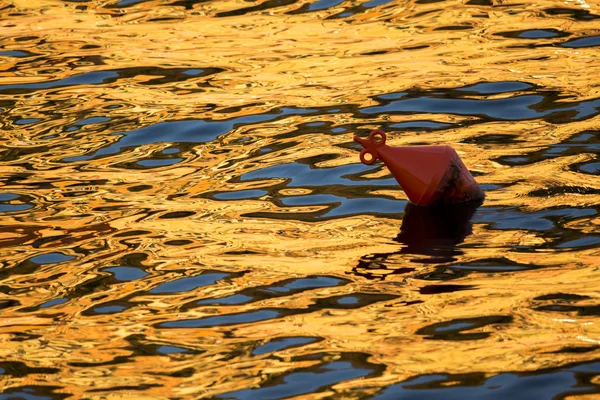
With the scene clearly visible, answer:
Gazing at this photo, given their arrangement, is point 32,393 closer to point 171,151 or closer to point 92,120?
point 171,151

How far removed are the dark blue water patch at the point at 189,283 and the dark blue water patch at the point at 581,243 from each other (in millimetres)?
1677

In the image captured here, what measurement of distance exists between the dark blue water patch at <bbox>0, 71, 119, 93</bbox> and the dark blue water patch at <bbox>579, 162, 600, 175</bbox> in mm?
4626

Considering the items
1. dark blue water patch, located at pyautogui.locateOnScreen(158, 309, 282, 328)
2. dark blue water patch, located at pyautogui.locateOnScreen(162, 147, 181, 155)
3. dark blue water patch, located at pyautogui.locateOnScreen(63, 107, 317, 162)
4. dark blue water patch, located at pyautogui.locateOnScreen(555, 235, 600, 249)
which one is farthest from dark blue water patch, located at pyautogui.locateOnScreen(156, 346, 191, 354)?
dark blue water patch, located at pyautogui.locateOnScreen(63, 107, 317, 162)

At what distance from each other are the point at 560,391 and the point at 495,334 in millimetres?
583

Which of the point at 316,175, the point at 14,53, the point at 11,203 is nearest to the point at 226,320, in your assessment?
the point at 316,175

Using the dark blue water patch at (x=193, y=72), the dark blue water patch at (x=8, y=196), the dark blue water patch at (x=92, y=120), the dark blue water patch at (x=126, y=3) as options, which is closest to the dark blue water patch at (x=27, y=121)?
the dark blue water patch at (x=92, y=120)

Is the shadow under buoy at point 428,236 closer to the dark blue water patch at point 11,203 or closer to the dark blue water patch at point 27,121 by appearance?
the dark blue water patch at point 11,203

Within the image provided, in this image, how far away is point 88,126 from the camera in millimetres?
8242

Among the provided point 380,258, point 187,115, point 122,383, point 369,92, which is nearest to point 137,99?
point 187,115

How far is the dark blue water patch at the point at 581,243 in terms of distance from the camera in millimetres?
5237

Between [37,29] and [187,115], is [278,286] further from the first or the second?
[37,29]

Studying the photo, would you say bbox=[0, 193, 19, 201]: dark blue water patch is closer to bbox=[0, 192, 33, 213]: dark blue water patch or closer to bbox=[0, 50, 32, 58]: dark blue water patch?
bbox=[0, 192, 33, 213]: dark blue water patch

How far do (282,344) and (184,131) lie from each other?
12.7ft

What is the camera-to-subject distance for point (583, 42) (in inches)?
365
